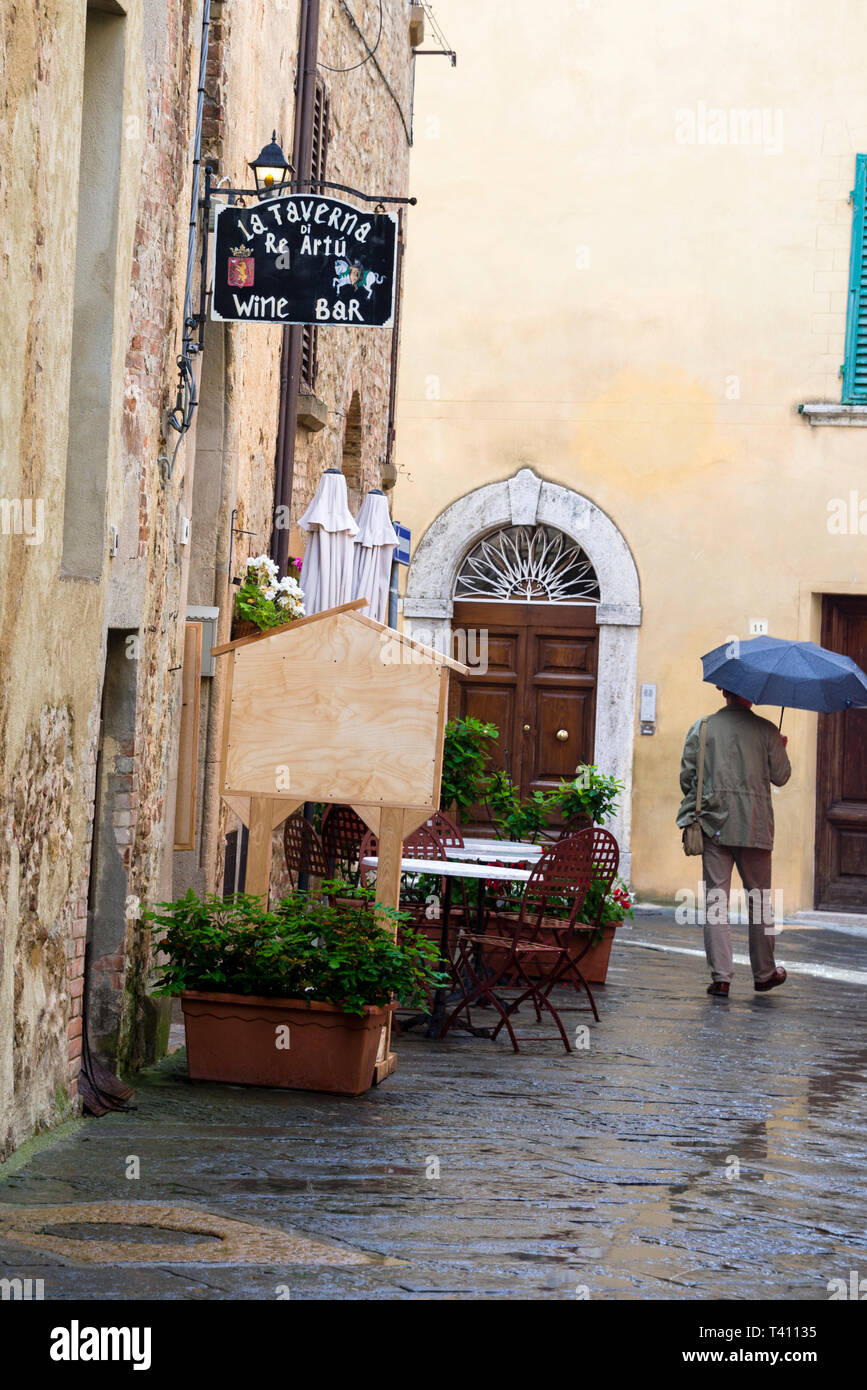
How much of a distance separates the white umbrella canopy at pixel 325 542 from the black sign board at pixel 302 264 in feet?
6.42

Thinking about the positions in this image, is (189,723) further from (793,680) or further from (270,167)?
(793,680)

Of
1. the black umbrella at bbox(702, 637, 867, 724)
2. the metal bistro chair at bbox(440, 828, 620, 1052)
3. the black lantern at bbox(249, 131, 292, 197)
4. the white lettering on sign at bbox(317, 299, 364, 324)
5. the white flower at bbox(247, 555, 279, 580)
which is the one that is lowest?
the metal bistro chair at bbox(440, 828, 620, 1052)

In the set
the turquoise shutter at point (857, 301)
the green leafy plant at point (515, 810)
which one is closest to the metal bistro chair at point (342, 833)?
the green leafy plant at point (515, 810)

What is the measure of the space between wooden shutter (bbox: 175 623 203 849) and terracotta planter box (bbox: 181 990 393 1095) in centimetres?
124

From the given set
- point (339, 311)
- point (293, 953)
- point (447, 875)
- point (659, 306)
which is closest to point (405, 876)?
point (447, 875)

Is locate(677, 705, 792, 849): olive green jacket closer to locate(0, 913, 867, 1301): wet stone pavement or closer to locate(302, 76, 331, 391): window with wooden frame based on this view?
locate(0, 913, 867, 1301): wet stone pavement

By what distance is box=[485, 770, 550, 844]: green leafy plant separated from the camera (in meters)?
9.20

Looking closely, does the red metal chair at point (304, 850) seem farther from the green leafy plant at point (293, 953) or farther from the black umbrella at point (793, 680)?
the black umbrella at point (793, 680)

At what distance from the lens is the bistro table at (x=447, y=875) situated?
22.4ft

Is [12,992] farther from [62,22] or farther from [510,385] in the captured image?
[510,385]

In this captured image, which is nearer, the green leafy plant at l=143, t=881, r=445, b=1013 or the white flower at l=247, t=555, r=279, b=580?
the green leafy plant at l=143, t=881, r=445, b=1013

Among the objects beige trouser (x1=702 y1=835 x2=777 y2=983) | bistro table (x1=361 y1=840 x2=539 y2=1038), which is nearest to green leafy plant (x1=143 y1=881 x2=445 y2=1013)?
bistro table (x1=361 y1=840 x2=539 y2=1038)
